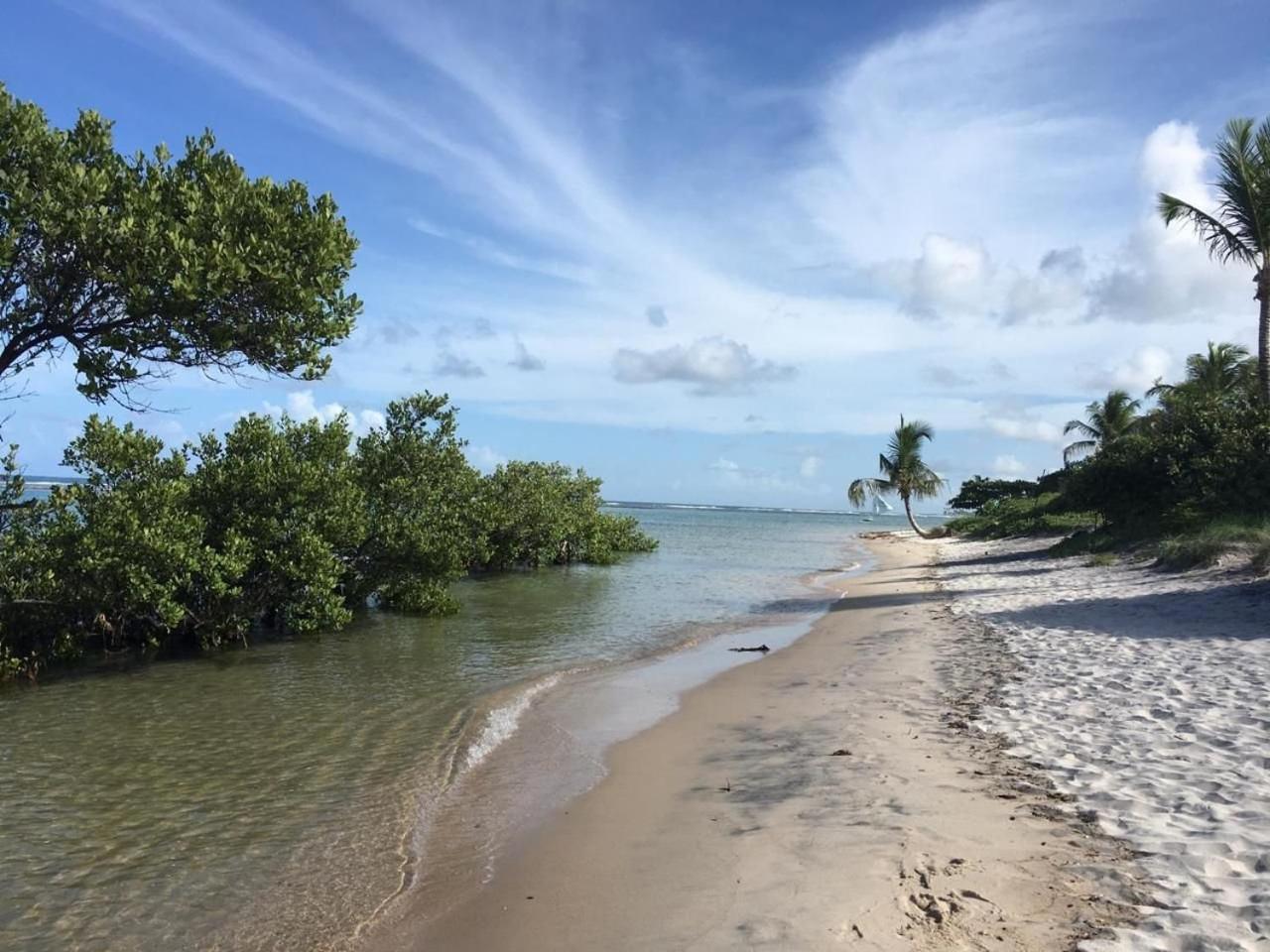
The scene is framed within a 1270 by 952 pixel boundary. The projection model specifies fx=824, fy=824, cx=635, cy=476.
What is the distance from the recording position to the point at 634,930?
4.46m

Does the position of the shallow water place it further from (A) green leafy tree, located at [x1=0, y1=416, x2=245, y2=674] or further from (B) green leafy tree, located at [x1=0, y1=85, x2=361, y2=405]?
(B) green leafy tree, located at [x1=0, y1=85, x2=361, y2=405]

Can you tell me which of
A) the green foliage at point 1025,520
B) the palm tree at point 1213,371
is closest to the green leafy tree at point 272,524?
the green foliage at point 1025,520

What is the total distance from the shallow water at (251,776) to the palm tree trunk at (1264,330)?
→ 1704cm

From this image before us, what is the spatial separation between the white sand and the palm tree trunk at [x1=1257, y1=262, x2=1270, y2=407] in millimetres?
9496

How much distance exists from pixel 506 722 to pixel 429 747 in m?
1.20

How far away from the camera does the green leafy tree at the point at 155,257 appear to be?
27.4 ft

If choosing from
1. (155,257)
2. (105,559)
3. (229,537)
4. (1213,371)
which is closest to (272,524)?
(229,537)

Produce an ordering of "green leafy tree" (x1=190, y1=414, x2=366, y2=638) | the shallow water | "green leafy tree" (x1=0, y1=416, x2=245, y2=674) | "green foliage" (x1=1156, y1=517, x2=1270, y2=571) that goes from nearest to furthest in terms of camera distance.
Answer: the shallow water
"green leafy tree" (x1=0, y1=416, x2=245, y2=674)
"green leafy tree" (x1=190, y1=414, x2=366, y2=638)
"green foliage" (x1=1156, y1=517, x2=1270, y2=571)

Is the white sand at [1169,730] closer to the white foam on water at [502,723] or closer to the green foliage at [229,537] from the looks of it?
the white foam on water at [502,723]

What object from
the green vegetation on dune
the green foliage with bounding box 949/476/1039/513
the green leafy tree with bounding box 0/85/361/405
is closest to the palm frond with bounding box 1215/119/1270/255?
the green vegetation on dune

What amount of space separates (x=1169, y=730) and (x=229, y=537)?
44.0ft

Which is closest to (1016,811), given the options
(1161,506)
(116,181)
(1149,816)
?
(1149,816)

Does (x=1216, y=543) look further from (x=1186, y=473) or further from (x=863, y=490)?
(x=863, y=490)

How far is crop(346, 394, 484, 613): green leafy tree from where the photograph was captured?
1773 centimetres
